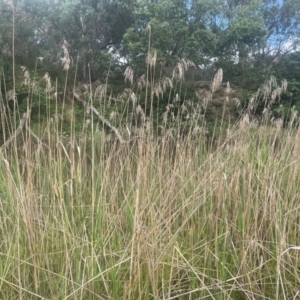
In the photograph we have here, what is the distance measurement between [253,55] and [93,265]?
11154 mm

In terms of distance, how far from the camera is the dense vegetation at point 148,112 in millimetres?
1166

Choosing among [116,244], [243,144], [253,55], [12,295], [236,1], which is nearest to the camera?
[12,295]

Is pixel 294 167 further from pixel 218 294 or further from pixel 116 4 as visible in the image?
pixel 116 4

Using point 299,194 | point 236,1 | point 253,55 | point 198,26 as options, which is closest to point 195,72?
point 198,26

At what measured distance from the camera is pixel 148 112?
7.38 metres

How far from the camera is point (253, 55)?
11.3 m

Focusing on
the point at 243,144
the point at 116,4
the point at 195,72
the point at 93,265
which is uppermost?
the point at 116,4

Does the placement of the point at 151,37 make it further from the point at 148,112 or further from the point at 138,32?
the point at 148,112

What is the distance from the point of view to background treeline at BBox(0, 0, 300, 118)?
888 cm

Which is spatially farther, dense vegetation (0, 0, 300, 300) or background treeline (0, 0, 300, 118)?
background treeline (0, 0, 300, 118)

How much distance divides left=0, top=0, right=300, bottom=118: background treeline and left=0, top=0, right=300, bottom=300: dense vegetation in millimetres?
36

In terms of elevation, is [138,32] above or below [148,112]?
above

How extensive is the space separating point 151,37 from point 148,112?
278cm

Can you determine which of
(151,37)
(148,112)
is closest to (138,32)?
(151,37)
